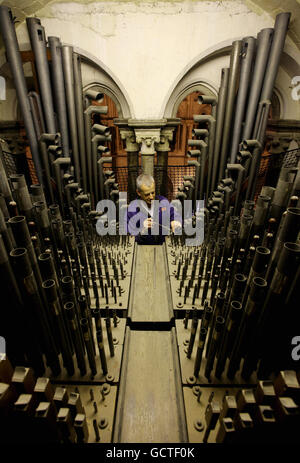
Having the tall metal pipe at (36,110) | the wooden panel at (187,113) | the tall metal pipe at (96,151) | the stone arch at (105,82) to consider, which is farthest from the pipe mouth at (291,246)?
the wooden panel at (187,113)

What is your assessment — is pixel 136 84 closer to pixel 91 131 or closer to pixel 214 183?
pixel 91 131

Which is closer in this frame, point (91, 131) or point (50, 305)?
point (50, 305)

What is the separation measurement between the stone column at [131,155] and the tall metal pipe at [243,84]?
2536 mm

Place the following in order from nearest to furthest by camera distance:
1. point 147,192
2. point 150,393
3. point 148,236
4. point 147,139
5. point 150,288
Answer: point 150,393
point 150,288
point 147,192
point 148,236
point 147,139

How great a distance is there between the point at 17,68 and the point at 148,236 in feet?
13.0

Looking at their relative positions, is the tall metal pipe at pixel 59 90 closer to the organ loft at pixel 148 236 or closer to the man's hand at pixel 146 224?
the organ loft at pixel 148 236

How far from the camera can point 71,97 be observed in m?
4.28

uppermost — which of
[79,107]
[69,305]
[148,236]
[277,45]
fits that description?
[277,45]

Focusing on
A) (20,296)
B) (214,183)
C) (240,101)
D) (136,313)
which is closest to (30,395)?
(20,296)

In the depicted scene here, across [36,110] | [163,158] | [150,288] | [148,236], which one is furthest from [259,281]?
[163,158]

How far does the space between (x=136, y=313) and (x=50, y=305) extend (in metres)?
1.15

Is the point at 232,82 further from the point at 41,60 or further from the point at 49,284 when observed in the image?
the point at 49,284

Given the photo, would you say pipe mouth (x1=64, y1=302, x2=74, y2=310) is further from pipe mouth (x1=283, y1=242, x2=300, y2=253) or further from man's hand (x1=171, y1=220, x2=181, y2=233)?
man's hand (x1=171, y1=220, x2=181, y2=233)

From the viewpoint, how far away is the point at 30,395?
0.98 m
